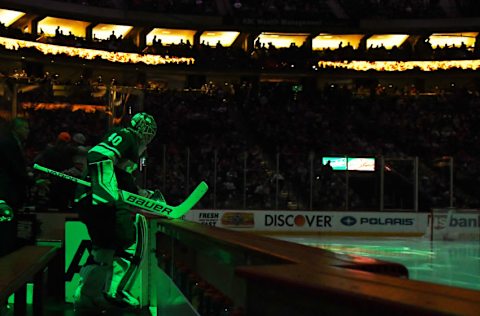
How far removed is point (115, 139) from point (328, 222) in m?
14.5

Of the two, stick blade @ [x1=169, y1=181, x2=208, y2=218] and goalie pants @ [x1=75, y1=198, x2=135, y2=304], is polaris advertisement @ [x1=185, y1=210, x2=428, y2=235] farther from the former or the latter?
stick blade @ [x1=169, y1=181, x2=208, y2=218]

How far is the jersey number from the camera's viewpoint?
544cm

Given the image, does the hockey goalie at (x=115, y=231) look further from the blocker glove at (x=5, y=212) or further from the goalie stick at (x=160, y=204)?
the blocker glove at (x=5, y=212)

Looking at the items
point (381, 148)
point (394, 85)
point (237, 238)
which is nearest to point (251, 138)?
point (381, 148)

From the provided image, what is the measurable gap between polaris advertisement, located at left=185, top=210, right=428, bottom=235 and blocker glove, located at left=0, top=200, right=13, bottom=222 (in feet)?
45.7

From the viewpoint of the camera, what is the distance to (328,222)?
1945cm

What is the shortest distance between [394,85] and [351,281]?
3515cm

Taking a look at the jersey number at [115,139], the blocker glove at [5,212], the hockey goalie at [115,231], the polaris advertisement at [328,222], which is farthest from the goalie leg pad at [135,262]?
the polaris advertisement at [328,222]

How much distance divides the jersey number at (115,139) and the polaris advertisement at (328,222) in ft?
45.3

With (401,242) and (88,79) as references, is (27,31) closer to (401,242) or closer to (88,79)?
(88,79)

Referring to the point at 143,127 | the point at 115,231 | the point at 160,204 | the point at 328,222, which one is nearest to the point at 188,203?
the point at 160,204

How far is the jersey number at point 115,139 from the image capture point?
214 inches

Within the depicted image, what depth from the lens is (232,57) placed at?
3306cm

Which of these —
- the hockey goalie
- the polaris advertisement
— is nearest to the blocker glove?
the hockey goalie
